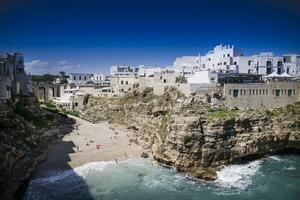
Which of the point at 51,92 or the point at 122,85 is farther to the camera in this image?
the point at 51,92

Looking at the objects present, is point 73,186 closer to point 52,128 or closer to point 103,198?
point 103,198

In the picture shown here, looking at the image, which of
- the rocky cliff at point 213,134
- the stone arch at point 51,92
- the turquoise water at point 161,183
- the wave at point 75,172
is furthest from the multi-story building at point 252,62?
the stone arch at point 51,92

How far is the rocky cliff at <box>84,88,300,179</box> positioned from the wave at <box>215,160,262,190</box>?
1.87 ft

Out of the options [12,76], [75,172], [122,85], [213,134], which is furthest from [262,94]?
[12,76]

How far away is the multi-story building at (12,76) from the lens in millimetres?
29312

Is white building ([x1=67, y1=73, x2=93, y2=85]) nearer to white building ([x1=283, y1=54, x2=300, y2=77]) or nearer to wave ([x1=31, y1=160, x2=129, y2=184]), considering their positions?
white building ([x1=283, y1=54, x2=300, y2=77])

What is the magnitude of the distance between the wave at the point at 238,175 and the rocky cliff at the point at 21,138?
12.4 meters

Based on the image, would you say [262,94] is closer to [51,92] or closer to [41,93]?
[51,92]

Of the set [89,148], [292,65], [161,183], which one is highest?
[292,65]

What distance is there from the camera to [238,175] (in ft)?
74.9

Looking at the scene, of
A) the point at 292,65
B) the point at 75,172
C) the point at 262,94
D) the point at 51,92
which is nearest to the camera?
the point at 75,172

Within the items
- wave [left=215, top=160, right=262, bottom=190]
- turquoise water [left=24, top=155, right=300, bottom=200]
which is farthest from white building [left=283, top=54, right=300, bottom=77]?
wave [left=215, top=160, right=262, bottom=190]

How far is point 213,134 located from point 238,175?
11.3ft

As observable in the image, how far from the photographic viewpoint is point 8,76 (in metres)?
31.4
